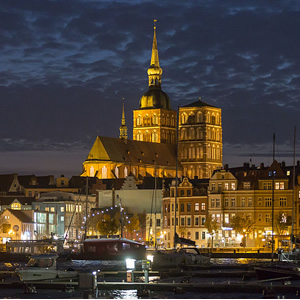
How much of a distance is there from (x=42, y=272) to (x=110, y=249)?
40.2 metres

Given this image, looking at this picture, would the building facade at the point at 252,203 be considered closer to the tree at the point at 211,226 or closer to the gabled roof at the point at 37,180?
the tree at the point at 211,226

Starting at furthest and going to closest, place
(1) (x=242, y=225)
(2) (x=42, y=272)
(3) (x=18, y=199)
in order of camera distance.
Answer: (3) (x=18, y=199) → (1) (x=242, y=225) → (2) (x=42, y=272)

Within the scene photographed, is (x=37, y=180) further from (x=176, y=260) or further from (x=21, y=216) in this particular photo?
(x=176, y=260)

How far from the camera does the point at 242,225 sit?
129750mm

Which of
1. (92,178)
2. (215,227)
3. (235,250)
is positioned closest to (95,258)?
(235,250)

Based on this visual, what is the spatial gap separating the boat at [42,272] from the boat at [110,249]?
36.9 m

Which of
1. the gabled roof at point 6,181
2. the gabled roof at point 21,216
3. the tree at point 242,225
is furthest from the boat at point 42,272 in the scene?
the gabled roof at point 6,181

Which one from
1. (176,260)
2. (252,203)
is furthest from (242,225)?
(176,260)

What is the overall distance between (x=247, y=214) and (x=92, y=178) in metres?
60.7

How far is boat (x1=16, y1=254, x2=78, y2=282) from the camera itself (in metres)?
70.6

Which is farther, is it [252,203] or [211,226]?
[211,226]

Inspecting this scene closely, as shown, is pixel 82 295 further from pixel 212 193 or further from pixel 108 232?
pixel 108 232

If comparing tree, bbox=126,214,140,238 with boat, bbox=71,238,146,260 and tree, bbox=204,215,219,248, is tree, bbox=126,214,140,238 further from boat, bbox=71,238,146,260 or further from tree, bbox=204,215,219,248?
boat, bbox=71,238,146,260

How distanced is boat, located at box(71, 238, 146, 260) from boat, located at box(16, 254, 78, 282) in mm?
36857
